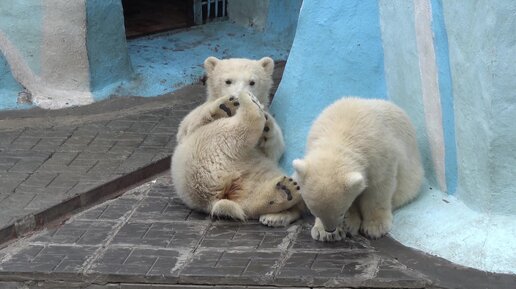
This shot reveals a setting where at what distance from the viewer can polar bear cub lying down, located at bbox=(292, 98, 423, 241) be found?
466cm

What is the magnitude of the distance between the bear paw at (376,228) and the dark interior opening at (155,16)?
4790 mm

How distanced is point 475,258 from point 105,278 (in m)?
2.03

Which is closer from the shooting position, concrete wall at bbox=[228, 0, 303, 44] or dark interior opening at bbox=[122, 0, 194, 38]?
concrete wall at bbox=[228, 0, 303, 44]

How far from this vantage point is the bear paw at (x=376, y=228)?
17.0ft

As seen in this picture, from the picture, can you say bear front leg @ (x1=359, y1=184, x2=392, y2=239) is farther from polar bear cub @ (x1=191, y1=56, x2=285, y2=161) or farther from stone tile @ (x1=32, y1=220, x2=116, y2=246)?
stone tile @ (x1=32, y1=220, x2=116, y2=246)

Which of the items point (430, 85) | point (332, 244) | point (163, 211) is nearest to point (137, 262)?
point (163, 211)

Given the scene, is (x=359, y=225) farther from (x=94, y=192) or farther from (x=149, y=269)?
(x=94, y=192)

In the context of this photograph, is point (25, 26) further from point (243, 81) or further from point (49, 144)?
point (243, 81)

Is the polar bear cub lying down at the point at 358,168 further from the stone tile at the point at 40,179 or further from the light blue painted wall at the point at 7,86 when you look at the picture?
the light blue painted wall at the point at 7,86

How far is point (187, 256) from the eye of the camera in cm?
512

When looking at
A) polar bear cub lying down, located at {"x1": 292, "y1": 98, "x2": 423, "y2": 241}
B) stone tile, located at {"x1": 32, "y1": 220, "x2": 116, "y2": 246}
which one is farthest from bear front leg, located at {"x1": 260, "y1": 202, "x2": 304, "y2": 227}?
stone tile, located at {"x1": 32, "y1": 220, "x2": 116, "y2": 246}

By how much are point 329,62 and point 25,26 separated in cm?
301

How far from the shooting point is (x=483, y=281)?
464 centimetres

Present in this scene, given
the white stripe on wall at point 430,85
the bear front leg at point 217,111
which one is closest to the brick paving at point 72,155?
the bear front leg at point 217,111
